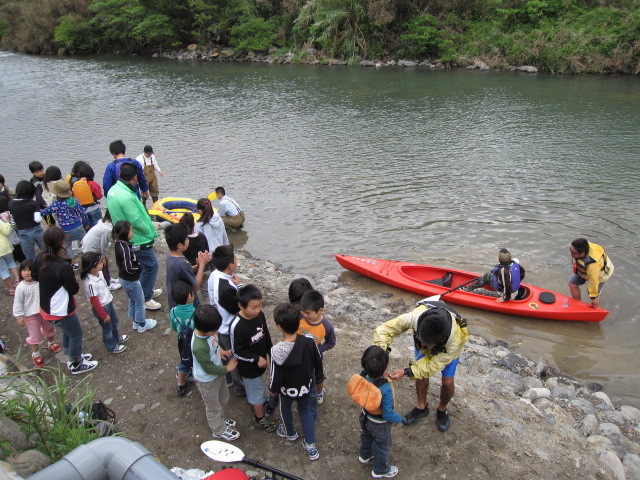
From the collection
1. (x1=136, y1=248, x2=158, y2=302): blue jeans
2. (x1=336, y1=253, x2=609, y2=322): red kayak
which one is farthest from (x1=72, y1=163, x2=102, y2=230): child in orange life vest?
(x1=336, y1=253, x2=609, y2=322): red kayak

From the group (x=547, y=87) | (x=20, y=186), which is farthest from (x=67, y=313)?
(x=547, y=87)

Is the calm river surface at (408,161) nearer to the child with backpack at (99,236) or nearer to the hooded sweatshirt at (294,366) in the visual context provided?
the child with backpack at (99,236)

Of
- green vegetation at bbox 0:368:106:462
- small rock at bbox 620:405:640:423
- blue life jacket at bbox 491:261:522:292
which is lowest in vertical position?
small rock at bbox 620:405:640:423

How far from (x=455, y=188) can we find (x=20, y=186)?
10.4 meters

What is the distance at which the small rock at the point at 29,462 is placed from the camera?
105 inches

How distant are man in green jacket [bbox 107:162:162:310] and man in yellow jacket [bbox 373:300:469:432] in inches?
134

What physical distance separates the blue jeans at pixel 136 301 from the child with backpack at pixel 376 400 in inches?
128

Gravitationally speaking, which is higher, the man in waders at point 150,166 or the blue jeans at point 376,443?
the man in waders at point 150,166

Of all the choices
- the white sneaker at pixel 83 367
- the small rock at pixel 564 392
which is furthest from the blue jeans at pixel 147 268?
the small rock at pixel 564 392

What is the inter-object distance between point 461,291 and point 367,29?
93.5ft

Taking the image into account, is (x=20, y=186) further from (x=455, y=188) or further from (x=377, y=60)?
(x=377, y=60)

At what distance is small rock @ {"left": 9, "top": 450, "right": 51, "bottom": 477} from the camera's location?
2.68 metres

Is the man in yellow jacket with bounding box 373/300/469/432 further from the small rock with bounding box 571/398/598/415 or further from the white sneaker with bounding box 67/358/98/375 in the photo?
the white sneaker with bounding box 67/358/98/375

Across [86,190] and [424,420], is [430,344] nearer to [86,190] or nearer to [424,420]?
[424,420]
